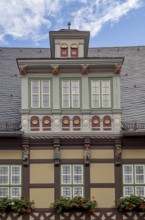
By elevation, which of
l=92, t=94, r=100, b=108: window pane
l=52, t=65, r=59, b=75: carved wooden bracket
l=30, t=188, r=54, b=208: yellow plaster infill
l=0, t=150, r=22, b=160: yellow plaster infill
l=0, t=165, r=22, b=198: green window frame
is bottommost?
l=30, t=188, r=54, b=208: yellow plaster infill

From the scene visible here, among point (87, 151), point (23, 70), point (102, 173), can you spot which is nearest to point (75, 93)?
point (23, 70)

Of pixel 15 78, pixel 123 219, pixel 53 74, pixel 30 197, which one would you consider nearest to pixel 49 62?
pixel 53 74

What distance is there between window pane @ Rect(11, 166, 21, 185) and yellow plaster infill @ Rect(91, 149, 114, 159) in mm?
3332

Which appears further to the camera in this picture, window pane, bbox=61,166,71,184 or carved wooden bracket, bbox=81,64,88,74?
carved wooden bracket, bbox=81,64,88,74

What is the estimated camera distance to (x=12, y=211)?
24.2 metres

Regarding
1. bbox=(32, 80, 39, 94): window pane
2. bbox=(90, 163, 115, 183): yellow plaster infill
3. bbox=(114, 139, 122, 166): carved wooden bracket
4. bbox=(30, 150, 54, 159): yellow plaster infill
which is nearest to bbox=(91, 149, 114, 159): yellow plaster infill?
bbox=(114, 139, 122, 166): carved wooden bracket

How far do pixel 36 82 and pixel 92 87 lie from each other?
102 inches

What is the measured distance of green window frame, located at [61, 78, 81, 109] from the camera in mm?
25833

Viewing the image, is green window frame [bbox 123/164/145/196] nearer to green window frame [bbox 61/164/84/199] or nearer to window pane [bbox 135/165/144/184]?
window pane [bbox 135/165/144/184]

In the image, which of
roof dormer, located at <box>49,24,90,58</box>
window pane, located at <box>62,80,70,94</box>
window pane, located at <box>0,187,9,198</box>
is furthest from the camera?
roof dormer, located at <box>49,24,90,58</box>

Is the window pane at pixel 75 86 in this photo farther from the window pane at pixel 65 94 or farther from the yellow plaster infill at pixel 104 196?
the yellow plaster infill at pixel 104 196

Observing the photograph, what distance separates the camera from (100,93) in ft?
85.1

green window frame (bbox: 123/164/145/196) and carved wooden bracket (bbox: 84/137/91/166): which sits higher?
carved wooden bracket (bbox: 84/137/91/166)

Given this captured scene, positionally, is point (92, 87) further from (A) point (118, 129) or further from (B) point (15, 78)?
(B) point (15, 78)
